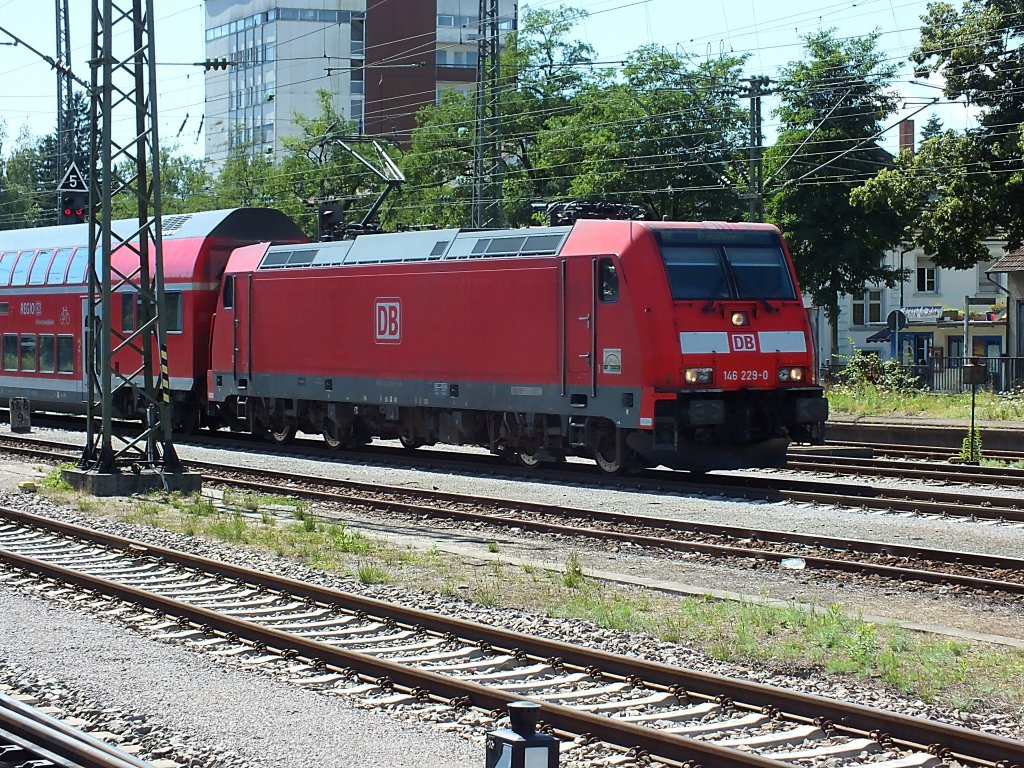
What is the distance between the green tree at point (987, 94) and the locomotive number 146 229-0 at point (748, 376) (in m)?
14.9

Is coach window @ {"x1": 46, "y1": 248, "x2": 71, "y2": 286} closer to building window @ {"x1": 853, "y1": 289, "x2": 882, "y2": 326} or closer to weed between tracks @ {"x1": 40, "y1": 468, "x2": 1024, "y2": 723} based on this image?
weed between tracks @ {"x1": 40, "y1": 468, "x2": 1024, "y2": 723}

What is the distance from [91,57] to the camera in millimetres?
16828

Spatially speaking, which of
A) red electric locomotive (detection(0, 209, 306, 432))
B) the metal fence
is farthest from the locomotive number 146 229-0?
the metal fence

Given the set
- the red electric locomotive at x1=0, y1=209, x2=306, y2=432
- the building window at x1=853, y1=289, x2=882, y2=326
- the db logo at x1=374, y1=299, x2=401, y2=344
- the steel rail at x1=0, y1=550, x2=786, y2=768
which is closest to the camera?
the steel rail at x1=0, y1=550, x2=786, y2=768

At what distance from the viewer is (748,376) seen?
60.0 ft

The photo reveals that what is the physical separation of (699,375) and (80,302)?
1490 cm

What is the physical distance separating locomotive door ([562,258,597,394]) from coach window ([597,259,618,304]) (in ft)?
0.30

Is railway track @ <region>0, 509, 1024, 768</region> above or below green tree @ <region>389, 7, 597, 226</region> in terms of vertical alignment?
below

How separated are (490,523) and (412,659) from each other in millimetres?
6568

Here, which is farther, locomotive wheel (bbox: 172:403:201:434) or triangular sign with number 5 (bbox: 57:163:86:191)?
triangular sign with number 5 (bbox: 57:163:86:191)

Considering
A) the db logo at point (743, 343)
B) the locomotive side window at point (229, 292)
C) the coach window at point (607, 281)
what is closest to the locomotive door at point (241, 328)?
the locomotive side window at point (229, 292)

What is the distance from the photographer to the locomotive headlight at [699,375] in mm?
17828

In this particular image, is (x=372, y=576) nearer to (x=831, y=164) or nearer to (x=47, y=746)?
(x=47, y=746)

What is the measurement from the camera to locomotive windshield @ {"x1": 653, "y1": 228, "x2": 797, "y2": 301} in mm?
18125
